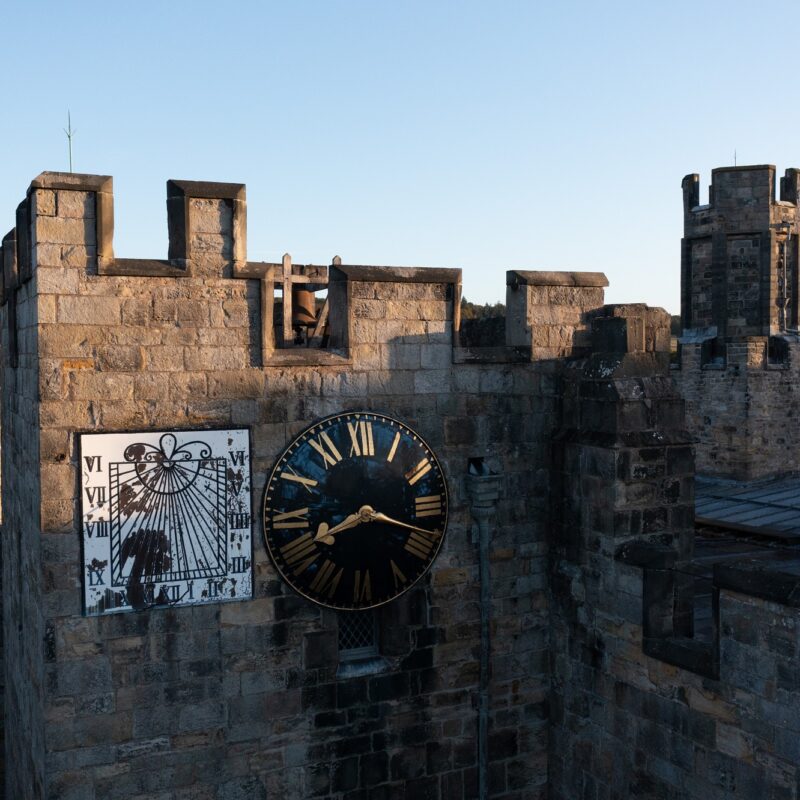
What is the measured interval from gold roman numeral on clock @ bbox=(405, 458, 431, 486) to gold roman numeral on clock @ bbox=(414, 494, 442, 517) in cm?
20

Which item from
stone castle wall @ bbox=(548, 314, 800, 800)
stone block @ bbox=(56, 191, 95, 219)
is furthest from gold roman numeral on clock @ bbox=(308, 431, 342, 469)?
stone block @ bbox=(56, 191, 95, 219)

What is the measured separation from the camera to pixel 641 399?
31.8 feet

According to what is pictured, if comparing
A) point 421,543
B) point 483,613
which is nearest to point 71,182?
point 421,543

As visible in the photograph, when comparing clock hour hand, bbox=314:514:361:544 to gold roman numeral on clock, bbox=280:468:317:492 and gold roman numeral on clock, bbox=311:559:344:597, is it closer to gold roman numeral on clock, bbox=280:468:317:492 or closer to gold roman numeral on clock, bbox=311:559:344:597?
gold roman numeral on clock, bbox=311:559:344:597

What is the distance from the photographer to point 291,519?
9.22 metres

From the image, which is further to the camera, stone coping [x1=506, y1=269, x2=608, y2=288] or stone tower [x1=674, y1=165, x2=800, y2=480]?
stone tower [x1=674, y1=165, x2=800, y2=480]

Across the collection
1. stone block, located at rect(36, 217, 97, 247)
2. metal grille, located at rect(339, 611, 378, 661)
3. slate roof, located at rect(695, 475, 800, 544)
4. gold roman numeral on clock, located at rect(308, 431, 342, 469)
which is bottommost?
metal grille, located at rect(339, 611, 378, 661)

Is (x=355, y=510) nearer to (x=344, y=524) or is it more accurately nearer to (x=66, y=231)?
(x=344, y=524)

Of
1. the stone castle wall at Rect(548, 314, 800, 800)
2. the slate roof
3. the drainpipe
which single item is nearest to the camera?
the stone castle wall at Rect(548, 314, 800, 800)

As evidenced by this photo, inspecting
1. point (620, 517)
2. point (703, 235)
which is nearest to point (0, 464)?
point (620, 517)

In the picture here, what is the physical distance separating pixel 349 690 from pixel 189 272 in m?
4.39

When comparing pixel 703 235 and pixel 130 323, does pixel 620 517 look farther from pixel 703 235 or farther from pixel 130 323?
pixel 703 235

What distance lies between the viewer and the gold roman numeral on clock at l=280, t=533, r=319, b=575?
30.3 ft

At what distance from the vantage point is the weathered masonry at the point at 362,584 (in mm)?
8477
